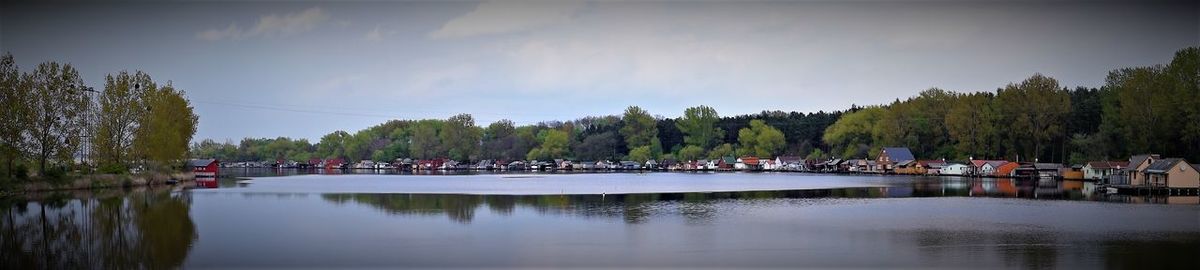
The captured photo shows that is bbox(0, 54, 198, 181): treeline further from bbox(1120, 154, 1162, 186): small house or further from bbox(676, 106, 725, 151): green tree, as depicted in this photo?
bbox(676, 106, 725, 151): green tree

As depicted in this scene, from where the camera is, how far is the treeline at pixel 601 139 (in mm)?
116125

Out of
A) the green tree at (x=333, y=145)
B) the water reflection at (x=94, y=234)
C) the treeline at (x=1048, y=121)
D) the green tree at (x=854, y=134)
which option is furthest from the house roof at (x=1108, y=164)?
the green tree at (x=333, y=145)

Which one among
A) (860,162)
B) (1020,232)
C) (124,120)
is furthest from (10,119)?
(860,162)

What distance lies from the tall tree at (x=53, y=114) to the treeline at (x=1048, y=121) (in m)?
66.6

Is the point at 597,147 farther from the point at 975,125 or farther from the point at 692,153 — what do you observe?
the point at 975,125

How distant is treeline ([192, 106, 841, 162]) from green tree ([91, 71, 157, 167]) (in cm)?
7628

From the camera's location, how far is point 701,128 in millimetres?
121312

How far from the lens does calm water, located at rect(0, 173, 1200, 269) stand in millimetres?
18141


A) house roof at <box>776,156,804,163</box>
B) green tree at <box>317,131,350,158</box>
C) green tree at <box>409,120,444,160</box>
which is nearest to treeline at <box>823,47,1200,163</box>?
house roof at <box>776,156,804,163</box>

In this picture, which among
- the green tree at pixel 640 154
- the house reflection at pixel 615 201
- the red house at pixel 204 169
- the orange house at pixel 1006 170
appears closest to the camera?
the house reflection at pixel 615 201

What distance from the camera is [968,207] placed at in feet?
107

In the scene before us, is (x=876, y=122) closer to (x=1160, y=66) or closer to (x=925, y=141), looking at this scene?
(x=925, y=141)

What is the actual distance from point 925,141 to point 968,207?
2381 inches

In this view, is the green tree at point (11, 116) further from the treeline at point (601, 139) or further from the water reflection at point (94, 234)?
the treeline at point (601, 139)
